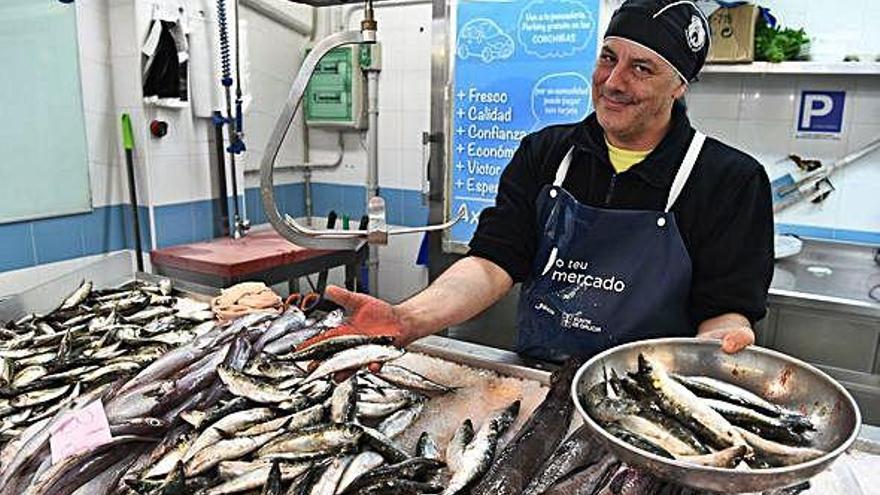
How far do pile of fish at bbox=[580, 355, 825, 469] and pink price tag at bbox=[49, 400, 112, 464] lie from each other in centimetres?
104

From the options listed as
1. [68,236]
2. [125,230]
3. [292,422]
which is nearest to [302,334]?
[292,422]

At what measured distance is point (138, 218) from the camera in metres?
3.82

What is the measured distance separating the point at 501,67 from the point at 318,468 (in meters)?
2.80


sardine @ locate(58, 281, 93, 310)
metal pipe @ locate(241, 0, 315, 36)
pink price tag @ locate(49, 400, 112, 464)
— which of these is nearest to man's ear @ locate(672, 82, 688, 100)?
pink price tag @ locate(49, 400, 112, 464)

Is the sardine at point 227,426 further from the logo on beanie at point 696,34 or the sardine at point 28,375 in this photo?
the logo on beanie at point 696,34

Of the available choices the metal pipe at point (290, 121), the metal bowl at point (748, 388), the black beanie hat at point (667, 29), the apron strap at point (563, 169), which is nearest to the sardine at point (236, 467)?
the metal bowl at point (748, 388)

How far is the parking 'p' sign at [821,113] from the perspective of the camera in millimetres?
3373

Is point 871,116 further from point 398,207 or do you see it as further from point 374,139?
point 398,207

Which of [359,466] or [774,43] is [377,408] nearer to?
[359,466]

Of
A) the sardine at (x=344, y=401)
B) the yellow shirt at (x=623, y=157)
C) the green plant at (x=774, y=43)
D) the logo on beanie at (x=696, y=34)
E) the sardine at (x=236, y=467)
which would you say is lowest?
the sardine at (x=236, y=467)

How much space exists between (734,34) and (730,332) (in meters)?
2.39

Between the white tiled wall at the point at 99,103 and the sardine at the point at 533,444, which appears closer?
the sardine at the point at 533,444

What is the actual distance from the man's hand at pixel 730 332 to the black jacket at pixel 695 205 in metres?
0.02

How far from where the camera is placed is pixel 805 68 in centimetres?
309
